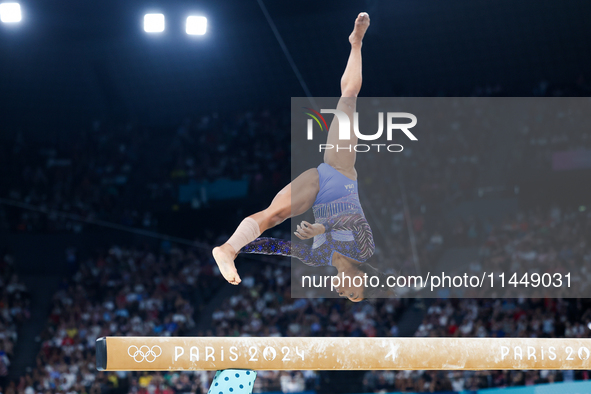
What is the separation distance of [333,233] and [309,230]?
257 millimetres

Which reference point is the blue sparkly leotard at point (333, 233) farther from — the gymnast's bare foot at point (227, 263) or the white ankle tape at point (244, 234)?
the gymnast's bare foot at point (227, 263)

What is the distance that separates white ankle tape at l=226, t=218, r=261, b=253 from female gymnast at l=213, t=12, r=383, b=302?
115mm

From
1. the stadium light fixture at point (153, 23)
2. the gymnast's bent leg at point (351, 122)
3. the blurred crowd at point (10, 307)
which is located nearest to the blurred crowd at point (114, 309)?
the blurred crowd at point (10, 307)

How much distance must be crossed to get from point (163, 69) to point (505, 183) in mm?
9292

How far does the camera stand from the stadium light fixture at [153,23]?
9992mm

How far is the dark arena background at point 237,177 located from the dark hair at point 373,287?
34.5 inches

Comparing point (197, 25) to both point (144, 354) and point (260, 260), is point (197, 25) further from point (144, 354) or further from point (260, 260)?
point (144, 354)

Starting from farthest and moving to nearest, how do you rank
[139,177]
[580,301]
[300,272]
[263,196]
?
[139,177] → [263,196] → [580,301] → [300,272]

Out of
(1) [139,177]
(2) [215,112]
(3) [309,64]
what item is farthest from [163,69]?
(3) [309,64]

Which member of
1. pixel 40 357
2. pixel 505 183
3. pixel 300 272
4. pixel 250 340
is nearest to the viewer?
pixel 250 340

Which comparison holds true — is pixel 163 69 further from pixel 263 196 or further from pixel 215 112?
pixel 263 196

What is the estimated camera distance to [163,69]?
1388 centimetres

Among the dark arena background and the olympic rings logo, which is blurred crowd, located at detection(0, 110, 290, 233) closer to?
the dark arena background

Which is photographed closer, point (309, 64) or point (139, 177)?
point (309, 64)
